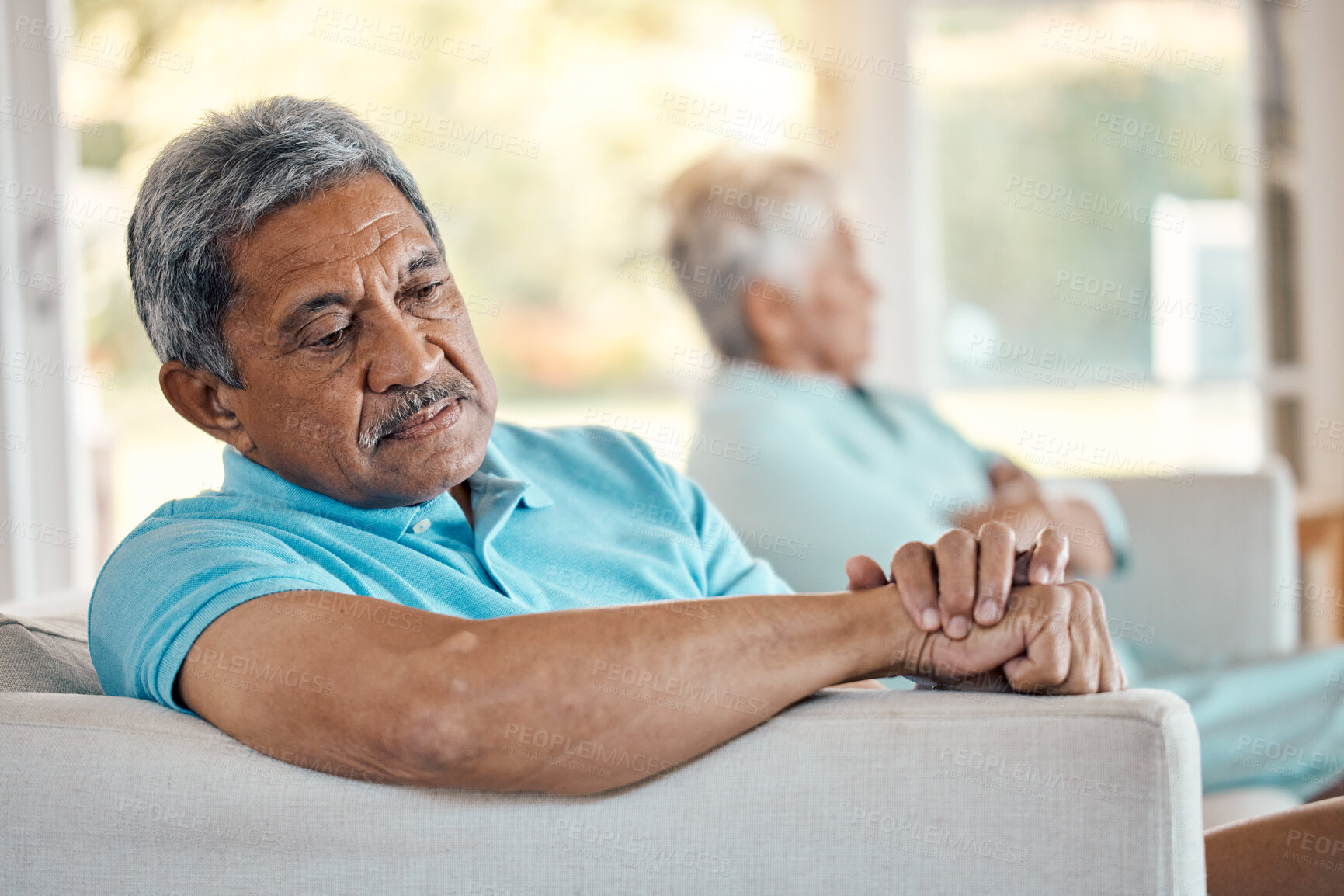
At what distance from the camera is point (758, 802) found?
877 millimetres

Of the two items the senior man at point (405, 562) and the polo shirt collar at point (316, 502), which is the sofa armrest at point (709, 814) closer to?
the senior man at point (405, 562)

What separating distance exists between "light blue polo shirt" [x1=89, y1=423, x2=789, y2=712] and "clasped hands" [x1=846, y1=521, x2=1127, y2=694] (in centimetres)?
41

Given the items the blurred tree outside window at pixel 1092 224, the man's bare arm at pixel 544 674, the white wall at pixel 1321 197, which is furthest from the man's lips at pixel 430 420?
the white wall at pixel 1321 197

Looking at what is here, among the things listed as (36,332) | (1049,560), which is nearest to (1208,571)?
(1049,560)

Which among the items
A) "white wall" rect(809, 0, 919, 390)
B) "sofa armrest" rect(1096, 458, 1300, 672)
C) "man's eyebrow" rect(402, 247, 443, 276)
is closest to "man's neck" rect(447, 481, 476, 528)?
"man's eyebrow" rect(402, 247, 443, 276)

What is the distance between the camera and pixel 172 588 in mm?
977

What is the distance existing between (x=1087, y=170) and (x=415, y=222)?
2619mm

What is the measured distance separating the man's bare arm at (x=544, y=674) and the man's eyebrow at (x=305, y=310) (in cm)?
30

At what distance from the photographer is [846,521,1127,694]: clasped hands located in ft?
3.04

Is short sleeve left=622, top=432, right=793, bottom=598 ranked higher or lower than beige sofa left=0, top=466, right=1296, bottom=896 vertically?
higher

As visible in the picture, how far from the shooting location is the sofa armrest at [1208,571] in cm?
218

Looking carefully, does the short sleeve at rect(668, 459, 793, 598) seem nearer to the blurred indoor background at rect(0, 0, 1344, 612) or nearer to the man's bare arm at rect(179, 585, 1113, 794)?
the man's bare arm at rect(179, 585, 1113, 794)

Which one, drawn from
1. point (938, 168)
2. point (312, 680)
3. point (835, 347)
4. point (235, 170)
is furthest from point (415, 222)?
point (938, 168)

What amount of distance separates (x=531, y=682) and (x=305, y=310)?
47cm
